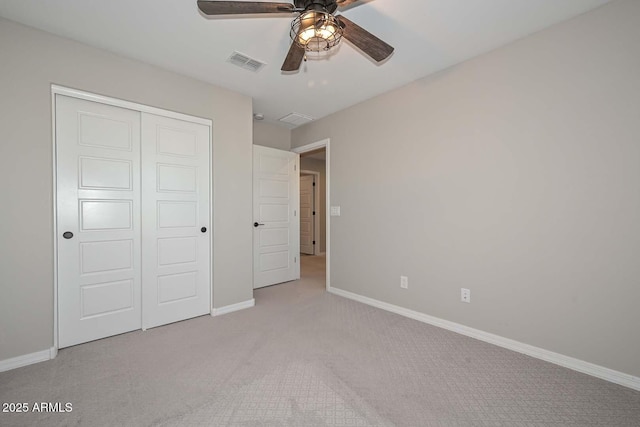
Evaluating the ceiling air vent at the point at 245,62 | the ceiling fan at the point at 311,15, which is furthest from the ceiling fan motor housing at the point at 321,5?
the ceiling air vent at the point at 245,62

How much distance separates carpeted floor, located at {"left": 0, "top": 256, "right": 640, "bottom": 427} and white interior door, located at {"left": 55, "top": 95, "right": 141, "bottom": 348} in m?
0.25

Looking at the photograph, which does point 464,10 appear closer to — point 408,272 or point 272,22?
point 272,22

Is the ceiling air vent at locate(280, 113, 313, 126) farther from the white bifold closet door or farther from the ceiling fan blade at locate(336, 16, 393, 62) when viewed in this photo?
the ceiling fan blade at locate(336, 16, 393, 62)

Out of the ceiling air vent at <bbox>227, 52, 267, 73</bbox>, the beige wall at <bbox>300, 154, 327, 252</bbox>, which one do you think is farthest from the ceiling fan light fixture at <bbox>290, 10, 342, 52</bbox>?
the beige wall at <bbox>300, 154, 327, 252</bbox>

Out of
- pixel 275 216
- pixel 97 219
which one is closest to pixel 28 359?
pixel 97 219

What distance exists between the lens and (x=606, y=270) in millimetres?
1844

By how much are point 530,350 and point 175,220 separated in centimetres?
343

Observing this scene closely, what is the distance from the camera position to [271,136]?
430cm

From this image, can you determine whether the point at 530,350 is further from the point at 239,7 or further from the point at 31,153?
the point at 31,153

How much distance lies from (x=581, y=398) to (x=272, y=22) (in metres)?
3.28

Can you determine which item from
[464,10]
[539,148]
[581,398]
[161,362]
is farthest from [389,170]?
[161,362]

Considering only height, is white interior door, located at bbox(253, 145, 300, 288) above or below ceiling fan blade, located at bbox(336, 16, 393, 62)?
below

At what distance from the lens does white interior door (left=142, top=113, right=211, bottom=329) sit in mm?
2623

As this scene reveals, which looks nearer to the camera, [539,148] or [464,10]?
[464,10]
